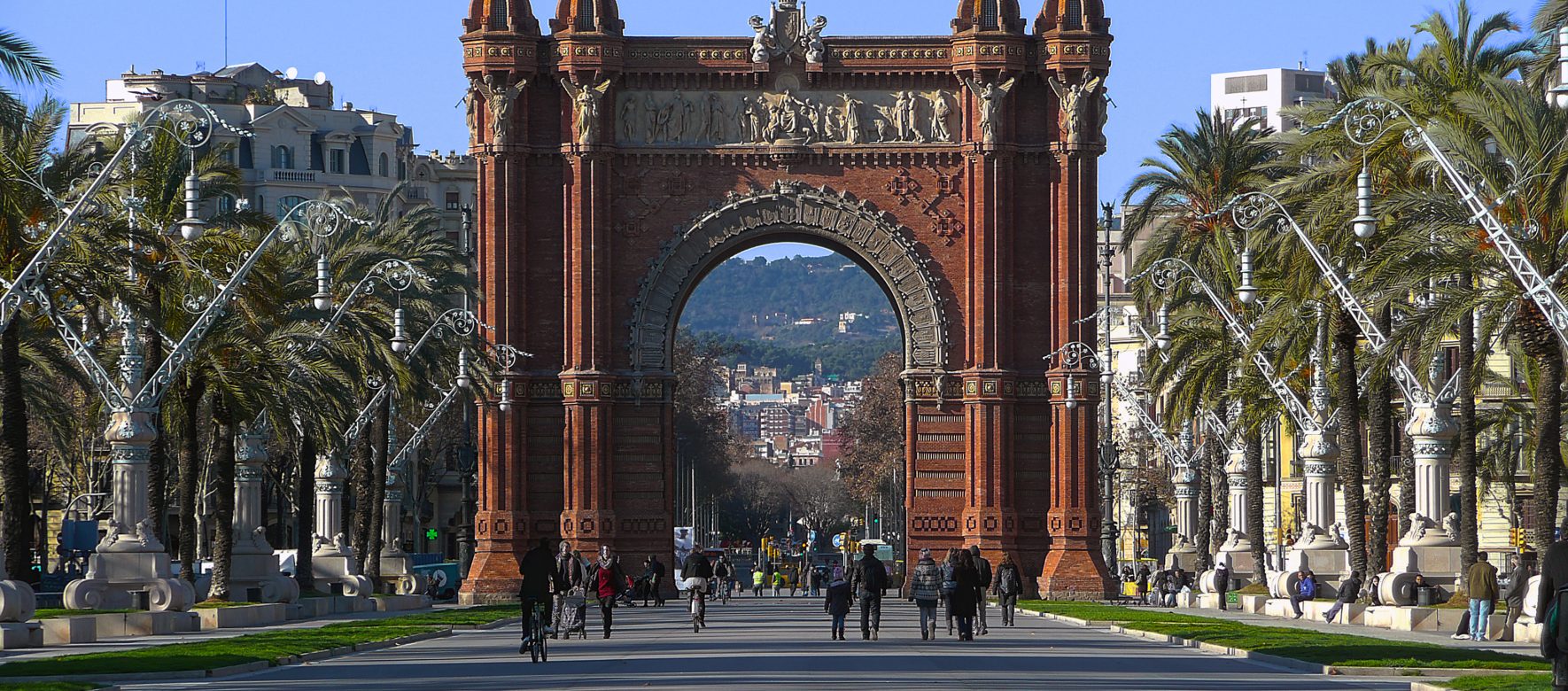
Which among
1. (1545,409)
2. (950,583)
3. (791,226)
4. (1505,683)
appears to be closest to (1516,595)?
(1545,409)

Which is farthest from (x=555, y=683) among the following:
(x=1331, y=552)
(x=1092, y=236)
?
(x=1092, y=236)

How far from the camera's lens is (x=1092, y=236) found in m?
66.1

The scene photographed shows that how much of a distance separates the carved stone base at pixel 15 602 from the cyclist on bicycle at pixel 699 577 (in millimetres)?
12081

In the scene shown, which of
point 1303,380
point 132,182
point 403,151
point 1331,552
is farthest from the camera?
point 403,151

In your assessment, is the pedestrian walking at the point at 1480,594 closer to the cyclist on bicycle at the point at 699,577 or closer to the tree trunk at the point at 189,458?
the cyclist on bicycle at the point at 699,577

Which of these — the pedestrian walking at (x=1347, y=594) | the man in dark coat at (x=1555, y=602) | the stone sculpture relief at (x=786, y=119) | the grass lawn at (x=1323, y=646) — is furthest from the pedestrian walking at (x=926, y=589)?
the stone sculpture relief at (x=786, y=119)

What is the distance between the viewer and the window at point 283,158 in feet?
383

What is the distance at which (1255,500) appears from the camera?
61969mm

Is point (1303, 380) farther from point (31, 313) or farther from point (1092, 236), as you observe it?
point (31, 313)

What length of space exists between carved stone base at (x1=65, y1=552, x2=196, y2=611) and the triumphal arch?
874 inches

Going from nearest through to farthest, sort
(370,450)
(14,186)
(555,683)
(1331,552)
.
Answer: (555,683) < (14,186) < (1331,552) < (370,450)

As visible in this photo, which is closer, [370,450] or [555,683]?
[555,683]

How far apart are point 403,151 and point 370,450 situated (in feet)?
208

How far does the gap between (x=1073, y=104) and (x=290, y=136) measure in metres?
60.3
